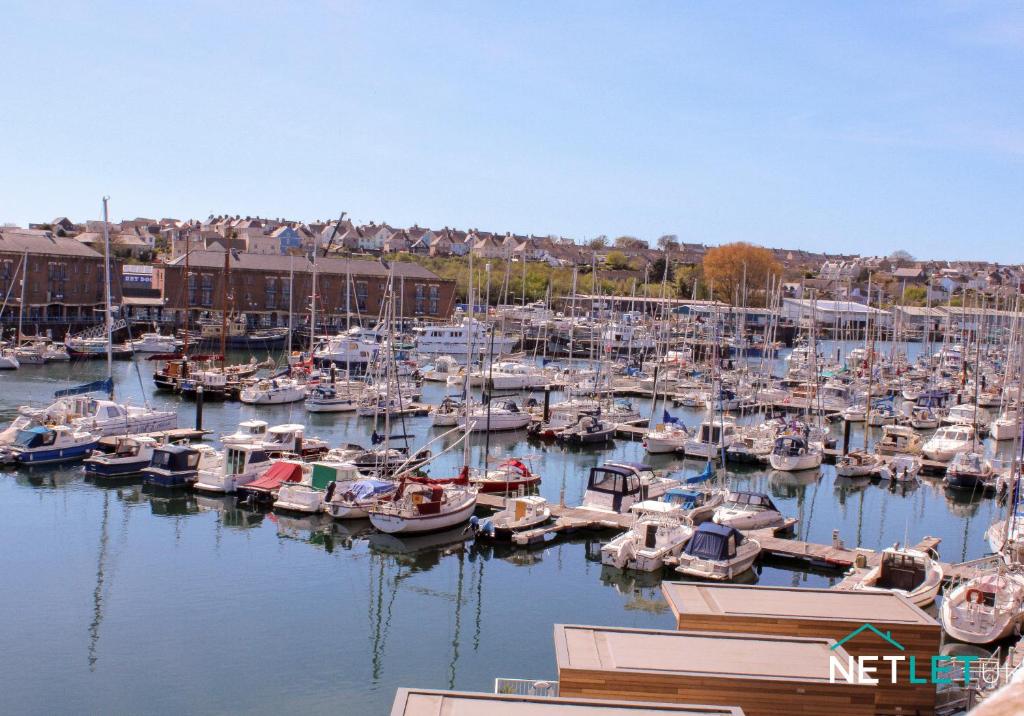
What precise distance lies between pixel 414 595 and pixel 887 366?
151ft

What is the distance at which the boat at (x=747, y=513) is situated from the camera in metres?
22.2

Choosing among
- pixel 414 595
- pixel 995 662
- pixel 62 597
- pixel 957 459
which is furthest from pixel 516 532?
pixel 957 459

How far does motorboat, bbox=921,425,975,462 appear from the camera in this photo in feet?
105

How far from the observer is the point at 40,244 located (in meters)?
70.2

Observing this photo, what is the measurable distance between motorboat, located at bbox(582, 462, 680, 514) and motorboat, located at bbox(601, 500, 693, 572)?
1.81 metres

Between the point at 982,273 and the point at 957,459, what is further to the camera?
the point at 982,273

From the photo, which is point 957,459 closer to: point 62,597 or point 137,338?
point 62,597

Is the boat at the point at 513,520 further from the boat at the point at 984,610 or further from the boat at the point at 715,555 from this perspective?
the boat at the point at 984,610

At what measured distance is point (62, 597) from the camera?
17.5 m

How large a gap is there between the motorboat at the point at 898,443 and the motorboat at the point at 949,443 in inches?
18.8

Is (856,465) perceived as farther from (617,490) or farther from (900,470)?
(617,490)

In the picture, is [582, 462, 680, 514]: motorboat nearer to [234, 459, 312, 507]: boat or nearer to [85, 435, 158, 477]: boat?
[234, 459, 312, 507]: boat

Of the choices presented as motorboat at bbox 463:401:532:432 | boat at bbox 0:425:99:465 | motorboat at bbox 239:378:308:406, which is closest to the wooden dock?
boat at bbox 0:425:99:465

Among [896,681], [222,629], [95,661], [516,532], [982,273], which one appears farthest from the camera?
[982,273]
